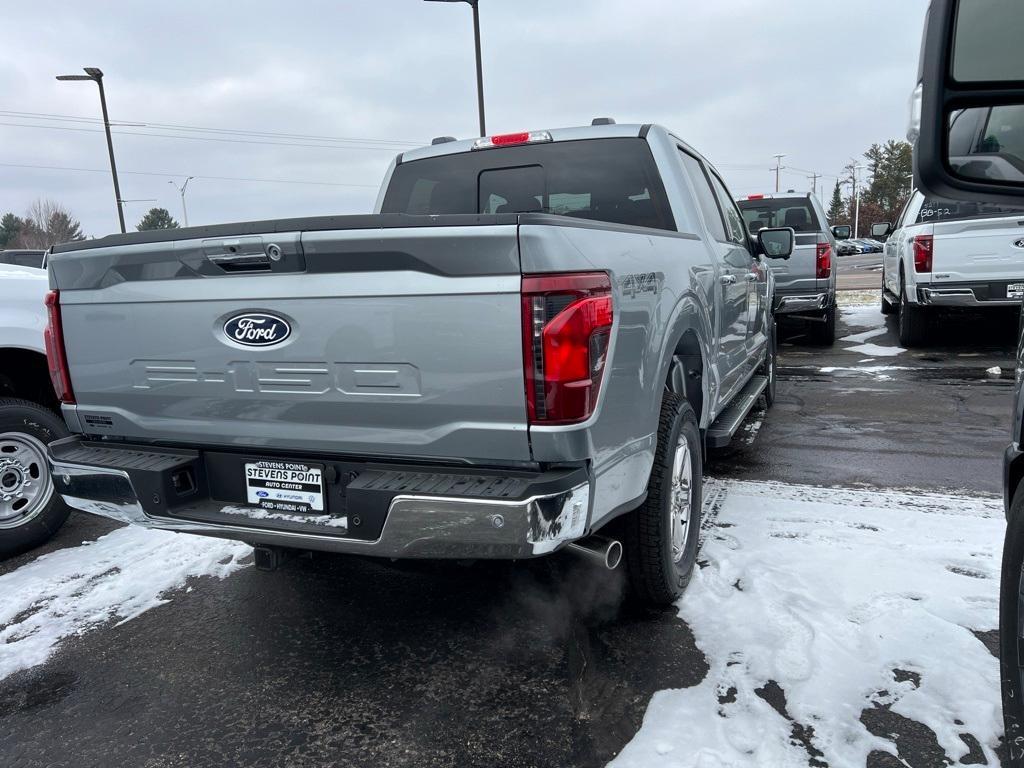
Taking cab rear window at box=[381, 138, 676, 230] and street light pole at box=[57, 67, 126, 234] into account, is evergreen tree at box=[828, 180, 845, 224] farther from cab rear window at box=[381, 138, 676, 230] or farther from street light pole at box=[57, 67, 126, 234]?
cab rear window at box=[381, 138, 676, 230]

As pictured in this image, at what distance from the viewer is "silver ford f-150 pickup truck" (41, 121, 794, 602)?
2.16 m

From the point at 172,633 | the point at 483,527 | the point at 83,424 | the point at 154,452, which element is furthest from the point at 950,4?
the point at 172,633

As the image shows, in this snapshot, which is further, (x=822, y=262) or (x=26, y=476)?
(x=822, y=262)

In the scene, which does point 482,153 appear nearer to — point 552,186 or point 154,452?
point 552,186

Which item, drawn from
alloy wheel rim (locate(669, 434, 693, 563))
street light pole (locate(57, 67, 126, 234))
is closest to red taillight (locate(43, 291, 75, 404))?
alloy wheel rim (locate(669, 434, 693, 563))

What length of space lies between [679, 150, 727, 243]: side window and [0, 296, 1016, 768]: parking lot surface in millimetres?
1535

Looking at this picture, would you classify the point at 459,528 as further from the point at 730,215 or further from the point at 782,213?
the point at 782,213

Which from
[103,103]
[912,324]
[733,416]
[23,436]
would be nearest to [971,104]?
[733,416]

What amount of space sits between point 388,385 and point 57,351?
4.72 feet

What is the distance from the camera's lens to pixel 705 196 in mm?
4281

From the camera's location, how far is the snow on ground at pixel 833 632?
2.27m

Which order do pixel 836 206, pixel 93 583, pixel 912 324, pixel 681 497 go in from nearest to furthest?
1. pixel 681 497
2. pixel 93 583
3. pixel 912 324
4. pixel 836 206

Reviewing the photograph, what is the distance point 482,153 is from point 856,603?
9.30 ft

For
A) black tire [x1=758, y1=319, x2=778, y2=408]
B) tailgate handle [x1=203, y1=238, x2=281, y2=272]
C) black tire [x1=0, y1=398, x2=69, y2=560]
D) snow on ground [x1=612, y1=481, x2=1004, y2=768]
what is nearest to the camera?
snow on ground [x1=612, y1=481, x2=1004, y2=768]
